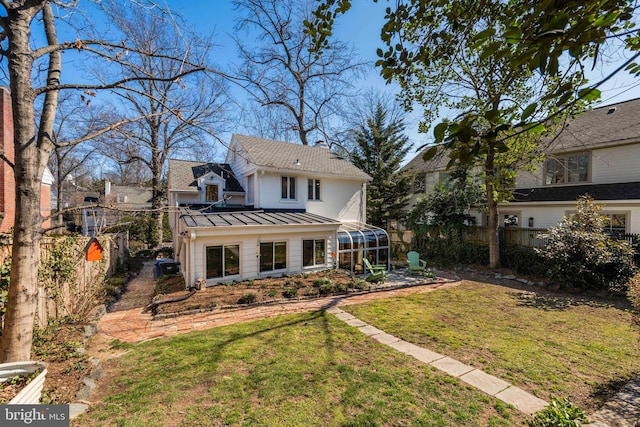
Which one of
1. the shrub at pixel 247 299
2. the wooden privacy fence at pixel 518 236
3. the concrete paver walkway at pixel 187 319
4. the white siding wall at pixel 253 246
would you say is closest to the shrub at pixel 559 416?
the concrete paver walkway at pixel 187 319

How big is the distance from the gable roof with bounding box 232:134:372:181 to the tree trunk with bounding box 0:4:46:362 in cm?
987

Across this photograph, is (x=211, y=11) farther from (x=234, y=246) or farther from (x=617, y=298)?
(x=617, y=298)

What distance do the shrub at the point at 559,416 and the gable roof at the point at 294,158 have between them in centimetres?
1263

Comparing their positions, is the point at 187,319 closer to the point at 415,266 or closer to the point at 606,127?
the point at 415,266

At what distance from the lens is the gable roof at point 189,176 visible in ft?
52.9

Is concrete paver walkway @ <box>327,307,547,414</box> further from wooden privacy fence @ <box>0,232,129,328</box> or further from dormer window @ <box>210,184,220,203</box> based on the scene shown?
dormer window @ <box>210,184,220,203</box>

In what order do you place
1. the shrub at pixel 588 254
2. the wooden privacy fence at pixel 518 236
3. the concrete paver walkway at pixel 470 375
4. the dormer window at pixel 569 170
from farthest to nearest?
the dormer window at pixel 569 170 → the wooden privacy fence at pixel 518 236 → the shrub at pixel 588 254 → the concrete paver walkway at pixel 470 375

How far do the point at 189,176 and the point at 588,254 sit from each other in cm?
2024

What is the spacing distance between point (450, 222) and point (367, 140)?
9178mm

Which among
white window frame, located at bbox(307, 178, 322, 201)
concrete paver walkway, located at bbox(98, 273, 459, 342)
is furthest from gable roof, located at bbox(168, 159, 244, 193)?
concrete paver walkway, located at bbox(98, 273, 459, 342)

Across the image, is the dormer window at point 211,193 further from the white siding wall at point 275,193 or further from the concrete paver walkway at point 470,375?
the concrete paver walkway at point 470,375

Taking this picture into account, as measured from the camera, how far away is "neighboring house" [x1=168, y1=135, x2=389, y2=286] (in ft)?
35.6

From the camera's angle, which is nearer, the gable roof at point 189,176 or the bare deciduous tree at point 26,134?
the bare deciduous tree at point 26,134

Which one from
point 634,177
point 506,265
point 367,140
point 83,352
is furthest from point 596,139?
point 83,352
